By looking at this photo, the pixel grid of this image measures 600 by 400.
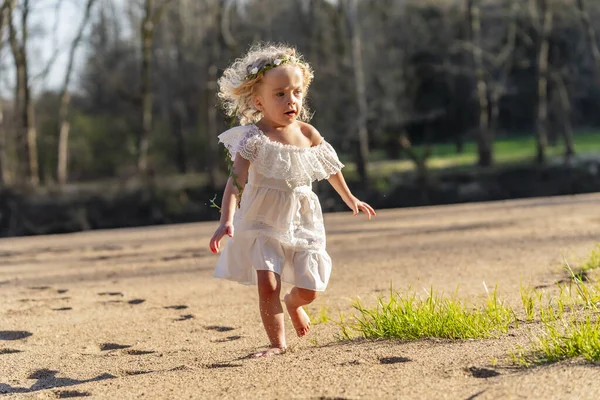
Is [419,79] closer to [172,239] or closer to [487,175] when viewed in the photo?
[487,175]

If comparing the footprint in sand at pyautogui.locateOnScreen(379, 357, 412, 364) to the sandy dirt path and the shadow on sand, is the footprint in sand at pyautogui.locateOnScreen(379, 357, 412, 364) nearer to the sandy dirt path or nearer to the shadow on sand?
the sandy dirt path

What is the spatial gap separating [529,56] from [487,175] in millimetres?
11624

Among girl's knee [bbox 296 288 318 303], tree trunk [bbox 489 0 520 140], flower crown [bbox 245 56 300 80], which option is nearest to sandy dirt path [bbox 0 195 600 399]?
girl's knee [bbox 296 288 318 303]

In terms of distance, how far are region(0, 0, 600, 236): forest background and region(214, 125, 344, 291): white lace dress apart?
13.2 m

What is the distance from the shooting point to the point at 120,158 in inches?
1110

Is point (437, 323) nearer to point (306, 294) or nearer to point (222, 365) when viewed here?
point (306, 294)

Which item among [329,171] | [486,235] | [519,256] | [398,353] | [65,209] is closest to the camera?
[398,353]

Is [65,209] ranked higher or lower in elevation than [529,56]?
lower

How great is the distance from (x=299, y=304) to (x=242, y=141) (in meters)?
0.92

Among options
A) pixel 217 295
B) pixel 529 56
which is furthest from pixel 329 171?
pixel 529 56

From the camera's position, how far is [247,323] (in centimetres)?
570

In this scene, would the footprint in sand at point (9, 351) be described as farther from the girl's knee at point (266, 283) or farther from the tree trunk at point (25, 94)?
the tree trunk at point (25, 94)

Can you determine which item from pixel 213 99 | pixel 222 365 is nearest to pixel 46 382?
pixel 222 365

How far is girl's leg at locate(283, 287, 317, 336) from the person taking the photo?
4660 millimetres
